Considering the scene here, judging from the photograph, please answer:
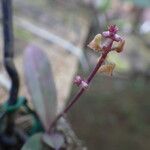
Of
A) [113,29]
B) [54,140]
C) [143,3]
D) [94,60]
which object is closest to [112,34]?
[113,29]

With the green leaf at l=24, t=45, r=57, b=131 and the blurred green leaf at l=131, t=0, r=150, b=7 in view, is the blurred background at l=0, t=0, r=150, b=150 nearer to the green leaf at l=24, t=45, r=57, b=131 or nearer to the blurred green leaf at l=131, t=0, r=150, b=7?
the blurred green leaf at l=131, t=0, r=150, b=7

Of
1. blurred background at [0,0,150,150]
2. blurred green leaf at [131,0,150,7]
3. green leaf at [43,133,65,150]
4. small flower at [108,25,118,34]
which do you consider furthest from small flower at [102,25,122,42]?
blurred green leaf at [131,0,150,7]

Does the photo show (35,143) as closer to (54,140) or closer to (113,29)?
(54,140)

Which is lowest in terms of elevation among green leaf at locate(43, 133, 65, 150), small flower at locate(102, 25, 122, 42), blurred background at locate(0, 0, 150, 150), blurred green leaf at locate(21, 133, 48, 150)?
blurred background at locate(0, 0, 150, 150)

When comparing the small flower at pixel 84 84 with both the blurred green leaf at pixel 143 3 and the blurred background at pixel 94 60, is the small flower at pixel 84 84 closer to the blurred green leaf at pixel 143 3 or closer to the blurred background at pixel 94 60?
the blurred background at pixel 94 60

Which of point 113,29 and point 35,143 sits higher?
point 113,29

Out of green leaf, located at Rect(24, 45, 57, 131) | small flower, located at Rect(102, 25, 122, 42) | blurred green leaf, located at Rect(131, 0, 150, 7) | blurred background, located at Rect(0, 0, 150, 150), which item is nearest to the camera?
small flower, located at Rect(102, 25, 122, 42)
